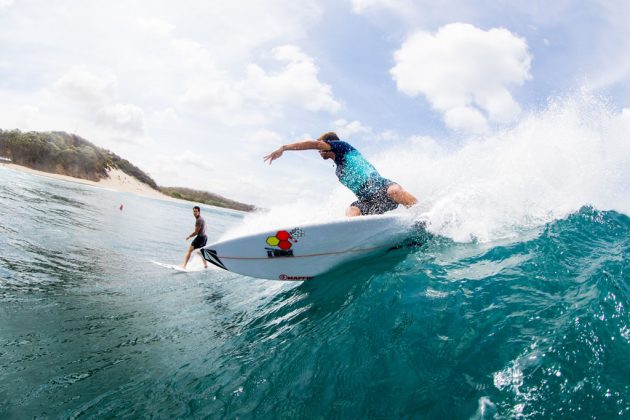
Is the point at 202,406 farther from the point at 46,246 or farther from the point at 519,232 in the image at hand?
the point at 46,246

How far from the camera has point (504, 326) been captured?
9.74 ft

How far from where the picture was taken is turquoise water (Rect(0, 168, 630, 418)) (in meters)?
2.39

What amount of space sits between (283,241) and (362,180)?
6.58ft

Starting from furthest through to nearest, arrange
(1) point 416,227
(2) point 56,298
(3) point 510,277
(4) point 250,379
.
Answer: (1) point 416,227, (2) point 56,298, (3) point 510,277, (4) point 250,379

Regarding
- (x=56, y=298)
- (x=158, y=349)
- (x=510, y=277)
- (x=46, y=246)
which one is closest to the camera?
(x=158, y=349)

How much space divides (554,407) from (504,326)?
869mm

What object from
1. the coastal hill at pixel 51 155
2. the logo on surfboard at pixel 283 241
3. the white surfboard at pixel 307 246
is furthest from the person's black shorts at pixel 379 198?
the coastal hill at pixel 51 155

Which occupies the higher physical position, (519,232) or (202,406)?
(519,232)

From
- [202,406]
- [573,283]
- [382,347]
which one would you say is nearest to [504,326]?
[382,347]

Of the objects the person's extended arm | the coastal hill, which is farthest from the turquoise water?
the coastal hill

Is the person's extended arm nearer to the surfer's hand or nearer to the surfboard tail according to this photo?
the surfer's hand

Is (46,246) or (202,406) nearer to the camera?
(202,406)

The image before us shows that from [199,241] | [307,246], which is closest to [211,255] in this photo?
[307,246]

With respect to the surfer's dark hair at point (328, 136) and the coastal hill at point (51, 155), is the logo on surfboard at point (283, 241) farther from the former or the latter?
the coastal hill at point (51, 155)
